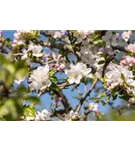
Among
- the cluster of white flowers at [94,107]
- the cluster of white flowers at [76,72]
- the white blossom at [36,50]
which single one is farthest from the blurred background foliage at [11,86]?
the cluster of white flowers at [94,107]

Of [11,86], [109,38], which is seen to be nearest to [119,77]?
[109,38]

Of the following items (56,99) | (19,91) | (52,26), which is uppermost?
(52,26)

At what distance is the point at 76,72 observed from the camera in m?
1.71

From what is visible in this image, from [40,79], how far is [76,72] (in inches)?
8.2

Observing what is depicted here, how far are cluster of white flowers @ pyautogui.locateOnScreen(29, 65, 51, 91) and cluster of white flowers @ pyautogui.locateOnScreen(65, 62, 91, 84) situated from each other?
5.8 inches

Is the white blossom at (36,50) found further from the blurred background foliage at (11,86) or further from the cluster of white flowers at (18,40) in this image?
the blurred background foliage at (11,86)

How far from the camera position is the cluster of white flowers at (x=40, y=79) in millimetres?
1591

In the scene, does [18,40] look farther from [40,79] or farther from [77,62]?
[40,79]

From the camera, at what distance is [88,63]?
2.25 metres
